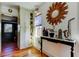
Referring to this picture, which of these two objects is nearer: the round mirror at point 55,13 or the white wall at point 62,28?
the white wall at point 62,28

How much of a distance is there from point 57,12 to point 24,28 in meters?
0.62

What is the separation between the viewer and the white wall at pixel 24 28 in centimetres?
151

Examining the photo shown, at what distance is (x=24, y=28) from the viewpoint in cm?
156

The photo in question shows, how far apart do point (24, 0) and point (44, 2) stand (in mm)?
318

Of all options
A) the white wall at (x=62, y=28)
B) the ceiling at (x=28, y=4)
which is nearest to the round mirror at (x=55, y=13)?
the white wall at (x=62, y=28)

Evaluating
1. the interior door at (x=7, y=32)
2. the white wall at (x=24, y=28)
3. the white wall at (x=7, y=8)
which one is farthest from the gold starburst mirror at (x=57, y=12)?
the interior door at (x=7, y=32)

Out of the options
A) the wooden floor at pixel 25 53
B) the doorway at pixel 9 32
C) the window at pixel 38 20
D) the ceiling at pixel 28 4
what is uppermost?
the ceiling at pixel 28 4

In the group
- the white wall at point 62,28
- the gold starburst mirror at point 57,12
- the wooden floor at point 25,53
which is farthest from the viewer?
the wooden floor at point 25,53

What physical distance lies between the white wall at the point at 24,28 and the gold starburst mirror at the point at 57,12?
361 millimetres

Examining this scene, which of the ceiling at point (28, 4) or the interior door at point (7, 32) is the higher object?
the ceiling at point (28, 4)

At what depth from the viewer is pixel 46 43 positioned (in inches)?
67.2

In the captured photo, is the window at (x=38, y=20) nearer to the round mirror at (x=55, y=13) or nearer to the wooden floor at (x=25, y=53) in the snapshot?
the round mirror at (x=55, y=13)

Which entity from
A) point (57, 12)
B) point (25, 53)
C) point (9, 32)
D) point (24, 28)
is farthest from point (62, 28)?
point (9, 32)

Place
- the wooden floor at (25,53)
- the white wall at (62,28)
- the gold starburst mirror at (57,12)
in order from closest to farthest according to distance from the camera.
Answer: the white wall at (62,28)
the gold starburst mirror at (57,12)
the wooden floor at (25,53)
